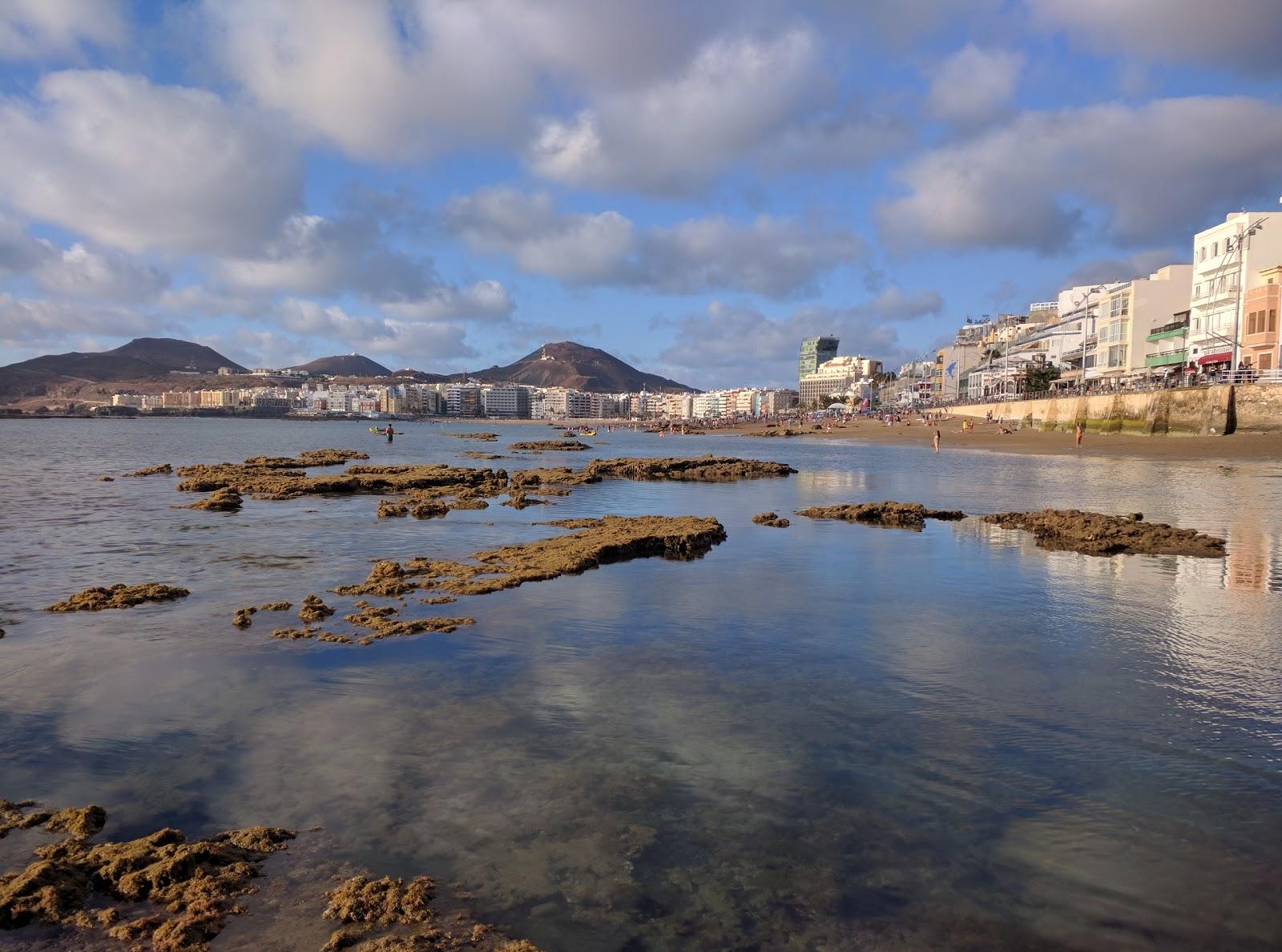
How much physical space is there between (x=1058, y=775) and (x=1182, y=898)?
1.56m

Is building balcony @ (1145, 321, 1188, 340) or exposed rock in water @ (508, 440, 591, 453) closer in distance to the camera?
building balcony @ (1145, 321, 1188, 340)

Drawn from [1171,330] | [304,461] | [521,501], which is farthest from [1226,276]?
[304,461]

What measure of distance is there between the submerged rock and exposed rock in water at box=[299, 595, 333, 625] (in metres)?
14.3

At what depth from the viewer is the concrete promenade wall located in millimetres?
46781

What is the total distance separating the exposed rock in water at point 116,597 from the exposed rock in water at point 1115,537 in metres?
16.5

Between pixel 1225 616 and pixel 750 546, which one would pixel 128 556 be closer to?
pixel 750 546

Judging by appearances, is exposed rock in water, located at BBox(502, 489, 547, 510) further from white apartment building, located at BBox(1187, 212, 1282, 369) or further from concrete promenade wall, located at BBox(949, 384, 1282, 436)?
white apartment building, located at BBox(1187, 212, 1282, 369)

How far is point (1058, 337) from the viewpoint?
106 m

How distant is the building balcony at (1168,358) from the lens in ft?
221

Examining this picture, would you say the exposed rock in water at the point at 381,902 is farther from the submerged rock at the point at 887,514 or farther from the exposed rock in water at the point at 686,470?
the exposed rock in water at the point at 686,470

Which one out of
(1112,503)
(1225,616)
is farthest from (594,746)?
(1112,503)

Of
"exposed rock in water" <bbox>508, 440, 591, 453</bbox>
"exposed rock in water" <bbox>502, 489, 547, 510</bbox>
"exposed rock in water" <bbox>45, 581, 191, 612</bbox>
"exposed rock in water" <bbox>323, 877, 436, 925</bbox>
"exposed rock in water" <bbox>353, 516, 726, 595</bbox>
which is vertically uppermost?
"exposed rock in water" <bbox>508, 440, 591, 453</bbox>

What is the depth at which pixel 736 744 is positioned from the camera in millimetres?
6875

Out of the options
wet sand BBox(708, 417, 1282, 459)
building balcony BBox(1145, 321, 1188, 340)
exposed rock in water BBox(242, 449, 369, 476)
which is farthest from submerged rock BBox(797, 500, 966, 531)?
building balcony BBox(1145, 321, 1188, 340)
